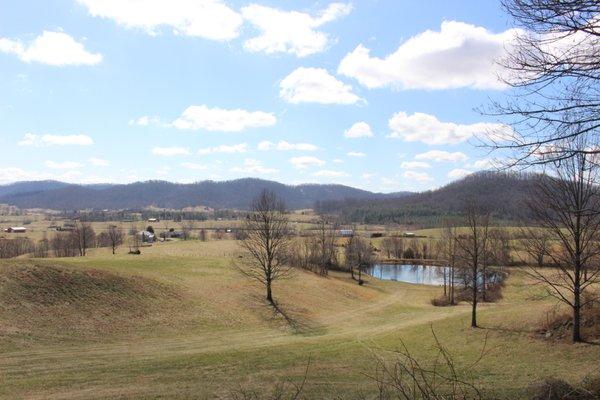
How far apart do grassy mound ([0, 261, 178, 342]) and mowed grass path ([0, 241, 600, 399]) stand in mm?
142

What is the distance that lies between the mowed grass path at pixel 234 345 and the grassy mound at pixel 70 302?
142mm

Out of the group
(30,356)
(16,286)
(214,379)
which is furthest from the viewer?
(16,286)

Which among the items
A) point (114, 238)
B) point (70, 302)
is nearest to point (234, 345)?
point (70, 302)

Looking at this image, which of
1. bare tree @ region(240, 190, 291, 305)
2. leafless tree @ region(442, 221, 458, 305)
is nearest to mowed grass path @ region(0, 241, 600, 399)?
bare tree @ region(240, 190, 291, 305)

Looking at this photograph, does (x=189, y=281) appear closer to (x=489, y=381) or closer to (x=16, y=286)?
(x=16, y=286)

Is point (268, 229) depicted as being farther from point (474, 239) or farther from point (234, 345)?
point (474, 239)

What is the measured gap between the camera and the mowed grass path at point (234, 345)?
56.4ft

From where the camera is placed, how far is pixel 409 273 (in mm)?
89500

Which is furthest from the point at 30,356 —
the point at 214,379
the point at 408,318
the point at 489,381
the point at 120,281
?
the point at 408,318

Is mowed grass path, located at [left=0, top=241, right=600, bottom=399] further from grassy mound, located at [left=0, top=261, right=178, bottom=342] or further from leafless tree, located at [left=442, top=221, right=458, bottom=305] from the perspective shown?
leafless tree, located at [left=442, top=221, right=458, bottom=305]

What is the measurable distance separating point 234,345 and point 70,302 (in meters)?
11.6

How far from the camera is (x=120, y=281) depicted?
35625mm

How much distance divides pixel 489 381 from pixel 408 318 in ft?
73.2

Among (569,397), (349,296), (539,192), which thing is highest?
(539,192)
